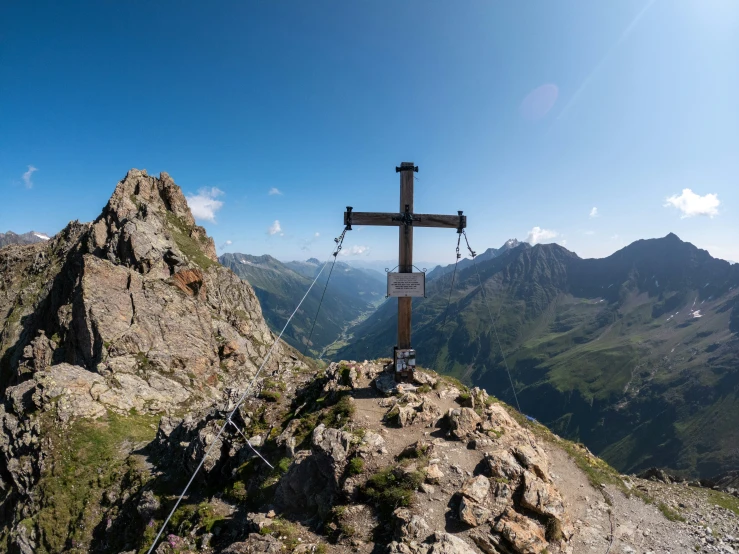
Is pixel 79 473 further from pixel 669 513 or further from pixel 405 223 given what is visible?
pixel 669 513

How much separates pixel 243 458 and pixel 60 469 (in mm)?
13326

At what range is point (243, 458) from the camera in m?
13.7

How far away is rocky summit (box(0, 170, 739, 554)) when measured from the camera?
9.28 m

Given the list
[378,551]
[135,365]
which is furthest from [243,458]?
[135,365]

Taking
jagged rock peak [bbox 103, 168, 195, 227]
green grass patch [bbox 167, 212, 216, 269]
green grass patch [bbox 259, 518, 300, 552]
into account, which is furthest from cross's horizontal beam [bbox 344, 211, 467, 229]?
jagged rock peak [bbox 103, 168, 195, 227]

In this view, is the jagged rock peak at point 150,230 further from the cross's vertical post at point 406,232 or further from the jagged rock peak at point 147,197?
the cross's vertical post at point 406,232

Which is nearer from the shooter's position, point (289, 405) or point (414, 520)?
point (414, 520)

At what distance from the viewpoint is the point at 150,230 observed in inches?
1853

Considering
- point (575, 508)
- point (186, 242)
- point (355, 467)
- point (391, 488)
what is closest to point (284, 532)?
point (355, 467)

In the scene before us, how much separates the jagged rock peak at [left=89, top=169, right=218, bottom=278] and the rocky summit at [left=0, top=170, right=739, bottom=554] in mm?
11880

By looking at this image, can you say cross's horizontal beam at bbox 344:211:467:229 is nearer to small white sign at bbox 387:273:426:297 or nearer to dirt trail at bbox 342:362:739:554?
small white sign at bbox 387:273:426:297

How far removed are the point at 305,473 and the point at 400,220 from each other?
10087 millimetres

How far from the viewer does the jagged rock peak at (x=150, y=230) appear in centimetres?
4316

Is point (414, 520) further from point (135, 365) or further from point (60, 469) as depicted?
point (135, 365)
